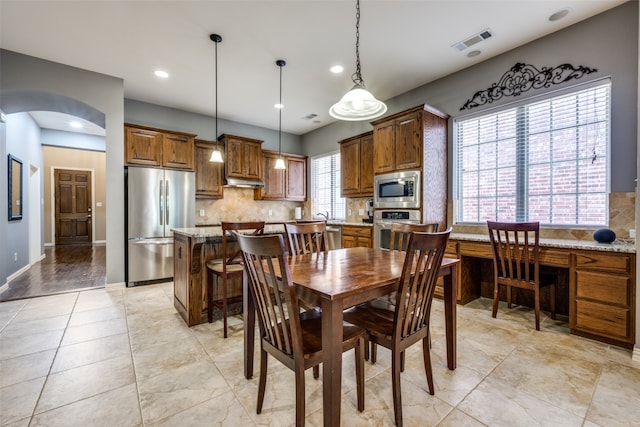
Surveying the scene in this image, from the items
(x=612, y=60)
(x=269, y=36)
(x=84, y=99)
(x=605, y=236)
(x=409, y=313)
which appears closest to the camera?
(x=409, y=313)

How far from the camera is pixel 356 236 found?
4.57 metres

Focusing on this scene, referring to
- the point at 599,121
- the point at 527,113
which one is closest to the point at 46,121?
the point at 527,113

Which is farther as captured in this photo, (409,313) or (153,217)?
(153,217)

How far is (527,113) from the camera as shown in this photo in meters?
3.23

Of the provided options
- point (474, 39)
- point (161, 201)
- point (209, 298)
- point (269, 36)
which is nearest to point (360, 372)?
point (209, 298)

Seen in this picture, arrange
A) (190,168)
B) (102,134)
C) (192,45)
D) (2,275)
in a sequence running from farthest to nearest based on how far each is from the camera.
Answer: (102,134) → (190,168) → (2,275) → (192,45)

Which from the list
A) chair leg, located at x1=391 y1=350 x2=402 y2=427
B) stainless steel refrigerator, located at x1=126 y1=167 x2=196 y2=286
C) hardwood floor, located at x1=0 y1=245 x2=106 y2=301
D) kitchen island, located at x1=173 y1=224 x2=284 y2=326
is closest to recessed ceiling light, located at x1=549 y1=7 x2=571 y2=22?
chair leg, located at x1=391 y1=350 x2=402 y2=427

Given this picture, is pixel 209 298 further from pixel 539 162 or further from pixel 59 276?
pixel 539 162

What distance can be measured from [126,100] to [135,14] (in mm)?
2386

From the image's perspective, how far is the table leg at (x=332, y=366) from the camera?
121cm

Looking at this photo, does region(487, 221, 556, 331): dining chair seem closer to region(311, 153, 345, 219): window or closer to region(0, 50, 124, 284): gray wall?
region(311, 153, 345, 219): window

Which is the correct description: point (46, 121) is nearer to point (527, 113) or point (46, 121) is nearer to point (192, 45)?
point (192, 45)

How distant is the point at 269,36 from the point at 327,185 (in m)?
3.51

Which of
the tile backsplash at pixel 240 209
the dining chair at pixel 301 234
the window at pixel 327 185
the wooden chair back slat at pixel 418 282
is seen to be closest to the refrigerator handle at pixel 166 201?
the tile backsplash at pixel 240 209
